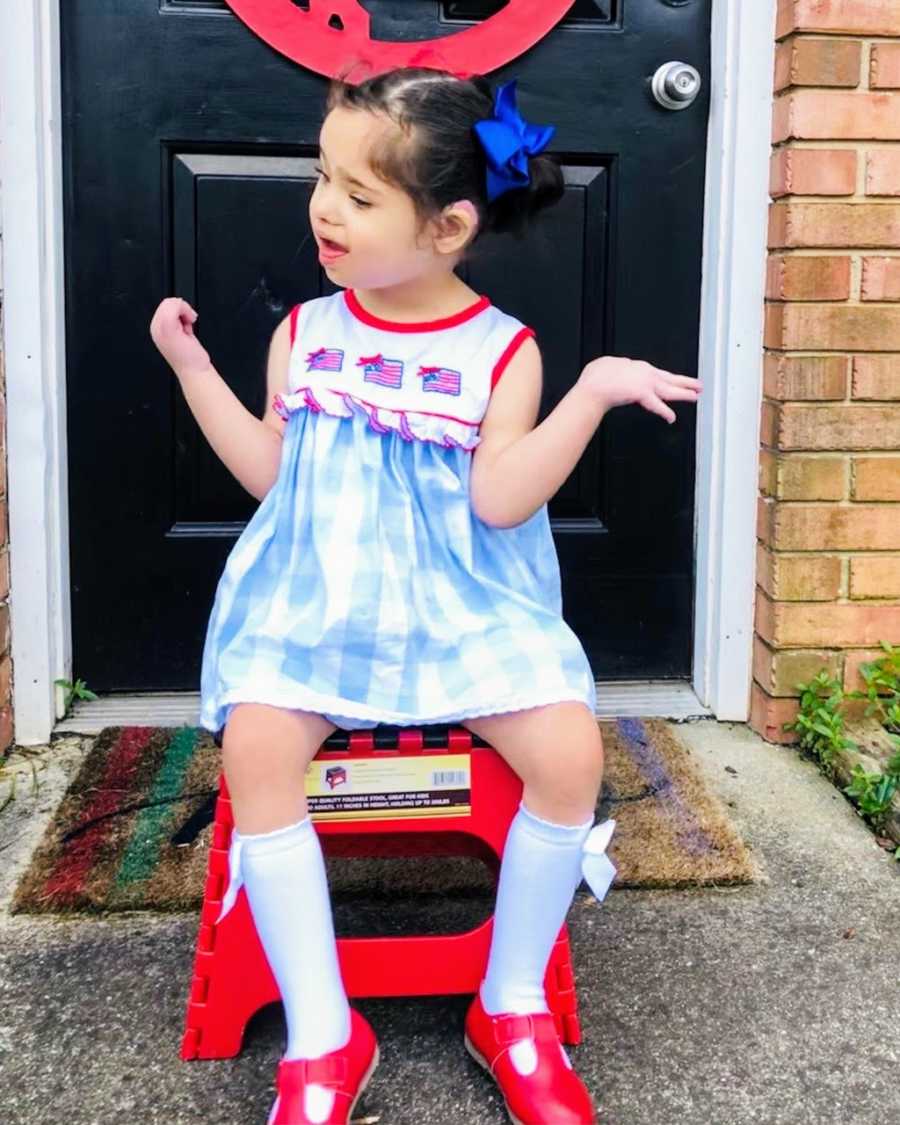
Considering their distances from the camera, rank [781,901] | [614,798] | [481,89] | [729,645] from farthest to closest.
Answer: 1. [729,645]
2. [614,798]
3. [781,901]
4. [481,89]

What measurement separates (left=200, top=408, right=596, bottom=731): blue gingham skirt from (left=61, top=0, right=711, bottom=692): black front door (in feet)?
3.33

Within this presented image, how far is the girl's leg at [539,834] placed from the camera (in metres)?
1.55

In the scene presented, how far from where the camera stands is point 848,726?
8.39 ft

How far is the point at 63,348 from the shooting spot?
8.53ft

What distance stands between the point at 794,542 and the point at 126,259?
1418 millimetres

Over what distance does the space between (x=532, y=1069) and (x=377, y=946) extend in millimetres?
259

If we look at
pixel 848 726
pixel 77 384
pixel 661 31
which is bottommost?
pixel 848 726

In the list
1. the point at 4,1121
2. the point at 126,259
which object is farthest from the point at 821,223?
the point at 4,1121

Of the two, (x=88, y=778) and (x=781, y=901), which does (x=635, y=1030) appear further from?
(x=88, y=778)

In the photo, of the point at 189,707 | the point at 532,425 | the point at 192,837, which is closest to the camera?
the point at 532,425

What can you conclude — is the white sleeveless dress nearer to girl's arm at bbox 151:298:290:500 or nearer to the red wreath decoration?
girl's arm at bbox 151:298:290:500

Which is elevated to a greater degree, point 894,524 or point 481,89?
point 481,89

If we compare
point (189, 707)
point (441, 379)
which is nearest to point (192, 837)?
point (189, 707)

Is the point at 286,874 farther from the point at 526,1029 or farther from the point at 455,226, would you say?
the point at 455,226
